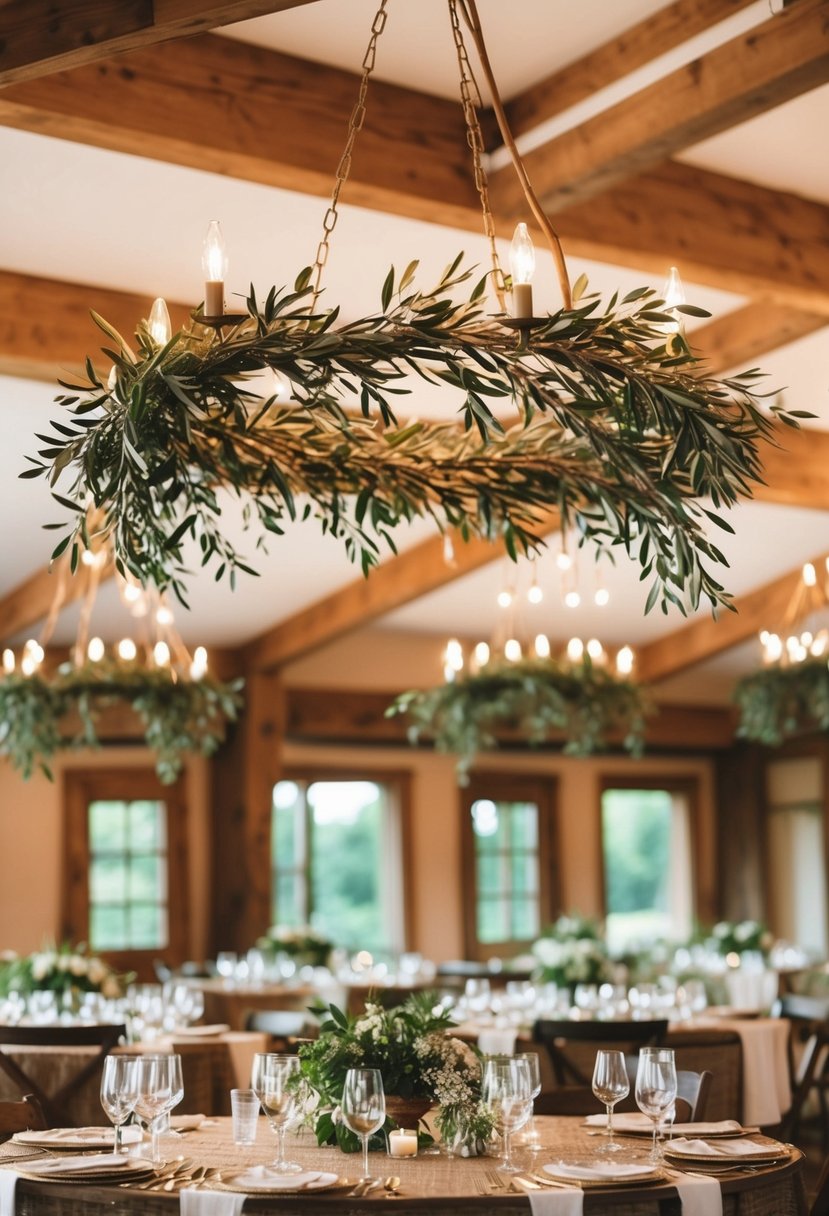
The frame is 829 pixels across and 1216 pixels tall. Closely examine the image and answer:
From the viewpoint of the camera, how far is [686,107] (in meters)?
4.57

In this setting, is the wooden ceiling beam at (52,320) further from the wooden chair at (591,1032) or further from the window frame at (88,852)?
the window frame at (88,852)

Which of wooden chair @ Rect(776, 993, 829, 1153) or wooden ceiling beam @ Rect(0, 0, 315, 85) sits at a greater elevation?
wooden ceiling beam @ Rect(0, 0, 315, 85)

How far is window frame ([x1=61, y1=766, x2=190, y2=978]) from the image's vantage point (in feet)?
34.0

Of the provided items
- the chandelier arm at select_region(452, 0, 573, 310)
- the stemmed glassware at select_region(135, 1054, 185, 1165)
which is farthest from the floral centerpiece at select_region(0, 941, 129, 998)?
the chandelier arm at select_region(452, 0, 573, 310)

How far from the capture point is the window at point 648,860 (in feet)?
42.5

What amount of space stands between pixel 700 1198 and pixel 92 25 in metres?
2.71

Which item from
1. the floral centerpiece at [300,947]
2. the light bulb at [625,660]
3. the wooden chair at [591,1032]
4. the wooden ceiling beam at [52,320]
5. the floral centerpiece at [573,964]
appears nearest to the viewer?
the wooden chair at [591,1032]

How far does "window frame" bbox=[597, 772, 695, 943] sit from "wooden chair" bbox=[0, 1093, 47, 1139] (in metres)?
9.19

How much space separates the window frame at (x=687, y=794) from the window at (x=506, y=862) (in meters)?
0.59

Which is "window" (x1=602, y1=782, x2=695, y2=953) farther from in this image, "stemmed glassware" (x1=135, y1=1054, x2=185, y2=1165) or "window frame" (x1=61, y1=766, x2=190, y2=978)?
"stemmed glassware" (x1=135, y1=1054, x2=185, y2=1165)

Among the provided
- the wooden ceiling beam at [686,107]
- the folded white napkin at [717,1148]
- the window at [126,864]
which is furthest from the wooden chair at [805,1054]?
the window at [126,864]

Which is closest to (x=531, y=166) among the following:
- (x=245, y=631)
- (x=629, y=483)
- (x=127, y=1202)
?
(x=629, y=483)

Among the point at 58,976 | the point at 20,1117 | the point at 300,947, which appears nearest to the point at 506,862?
the point at 300,947

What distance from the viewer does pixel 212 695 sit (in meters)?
6.85
